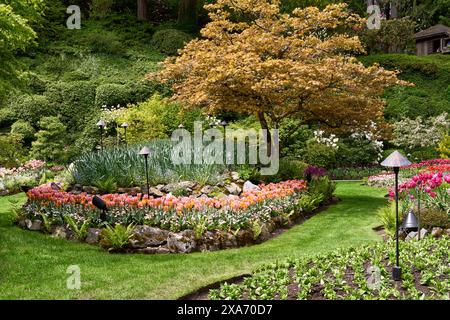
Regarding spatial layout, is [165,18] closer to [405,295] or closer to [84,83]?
[84,83]

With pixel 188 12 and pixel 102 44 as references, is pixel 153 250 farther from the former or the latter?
pixel 188 12

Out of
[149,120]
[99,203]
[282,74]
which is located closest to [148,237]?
[99,203]

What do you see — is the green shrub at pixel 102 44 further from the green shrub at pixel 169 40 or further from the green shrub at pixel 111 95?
the green shrub at pixel 111 95

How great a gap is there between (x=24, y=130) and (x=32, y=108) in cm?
126

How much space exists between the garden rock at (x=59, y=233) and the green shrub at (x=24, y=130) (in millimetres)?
12189

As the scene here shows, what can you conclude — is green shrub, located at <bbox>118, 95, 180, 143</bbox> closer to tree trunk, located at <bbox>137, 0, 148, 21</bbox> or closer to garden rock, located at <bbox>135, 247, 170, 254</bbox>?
garden rock, located at <bbox>135, 247, 170, 254</bbox>

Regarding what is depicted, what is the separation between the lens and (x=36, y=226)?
9.80m

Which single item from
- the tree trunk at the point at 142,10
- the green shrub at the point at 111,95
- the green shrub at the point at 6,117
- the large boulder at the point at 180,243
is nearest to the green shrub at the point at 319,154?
the green shrub at the point at 111,95

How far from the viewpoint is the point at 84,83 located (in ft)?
74.8

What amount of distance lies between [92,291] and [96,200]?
2.52m

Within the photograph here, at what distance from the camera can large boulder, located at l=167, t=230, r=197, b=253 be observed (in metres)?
8.52

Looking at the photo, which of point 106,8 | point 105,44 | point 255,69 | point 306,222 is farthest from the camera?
point 106,8

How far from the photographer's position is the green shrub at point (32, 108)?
21.5m

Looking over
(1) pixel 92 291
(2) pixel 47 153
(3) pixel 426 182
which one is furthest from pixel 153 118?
(1) pixel 92 291
